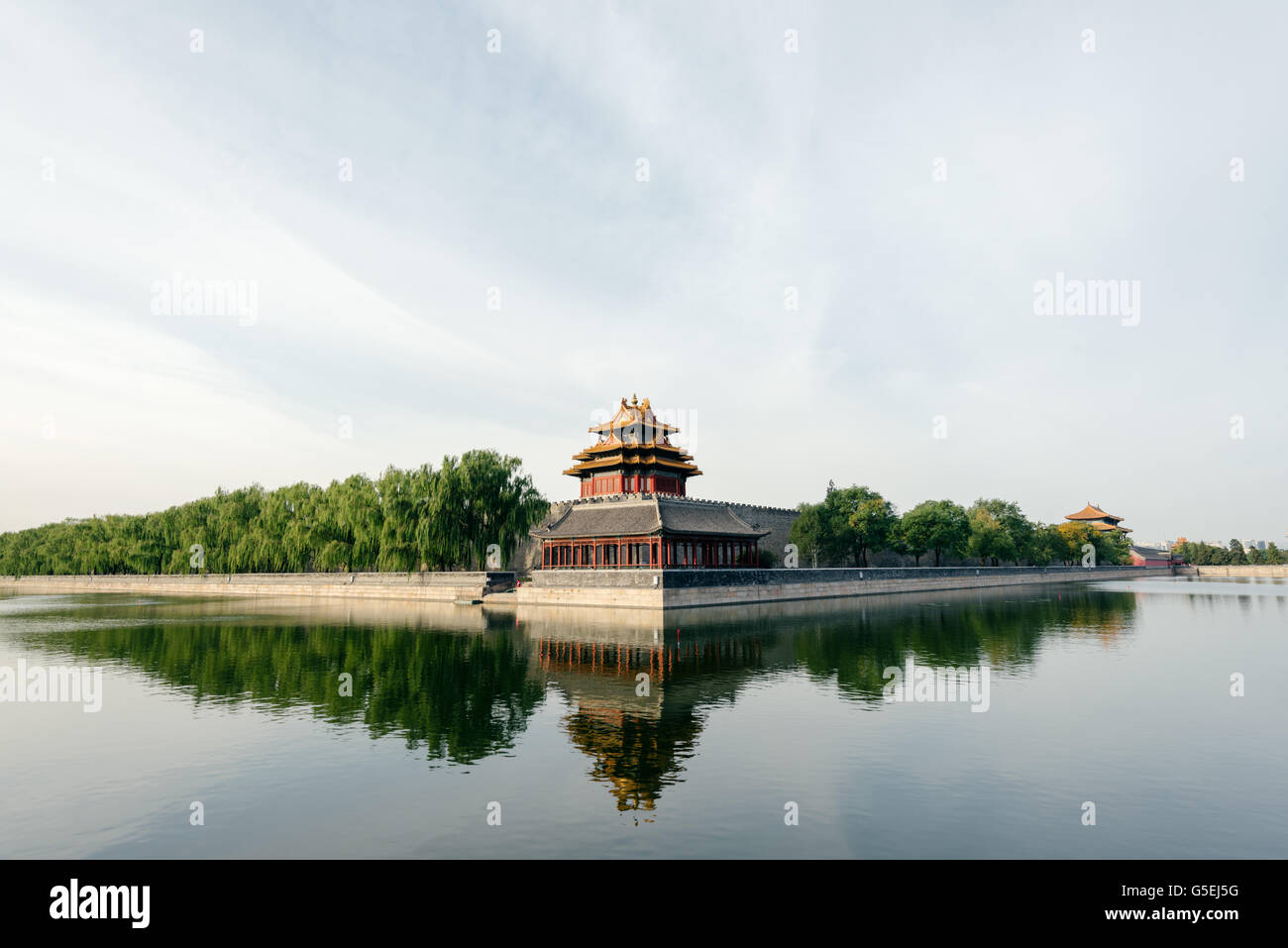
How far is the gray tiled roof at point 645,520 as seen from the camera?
43094 mm

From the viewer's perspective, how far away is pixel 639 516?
44.1 metres

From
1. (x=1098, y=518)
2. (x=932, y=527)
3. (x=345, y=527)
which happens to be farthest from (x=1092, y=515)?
(x=345, y=527)

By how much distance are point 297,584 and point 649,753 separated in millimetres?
50563

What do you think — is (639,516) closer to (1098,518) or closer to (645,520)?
(645,520)

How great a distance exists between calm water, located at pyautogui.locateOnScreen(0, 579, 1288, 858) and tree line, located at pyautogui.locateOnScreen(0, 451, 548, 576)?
72.5 ft

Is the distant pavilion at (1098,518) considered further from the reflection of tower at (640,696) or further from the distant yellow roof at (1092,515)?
the reflection of tower at (640,696)

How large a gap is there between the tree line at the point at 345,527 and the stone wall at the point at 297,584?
89cm

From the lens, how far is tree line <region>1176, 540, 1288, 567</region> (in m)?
95.7

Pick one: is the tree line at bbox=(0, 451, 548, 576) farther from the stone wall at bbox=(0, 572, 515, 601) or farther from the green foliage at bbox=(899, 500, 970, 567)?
→ the green foliage at bbox=(899, 500, 970, 567)

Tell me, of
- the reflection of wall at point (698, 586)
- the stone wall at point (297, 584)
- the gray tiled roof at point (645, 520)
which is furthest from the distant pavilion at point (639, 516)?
the stone wall at point (297, 584)

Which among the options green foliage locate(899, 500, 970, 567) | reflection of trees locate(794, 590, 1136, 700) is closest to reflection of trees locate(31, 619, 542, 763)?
reflection of trees locate(794, 590, 1136, 700)
